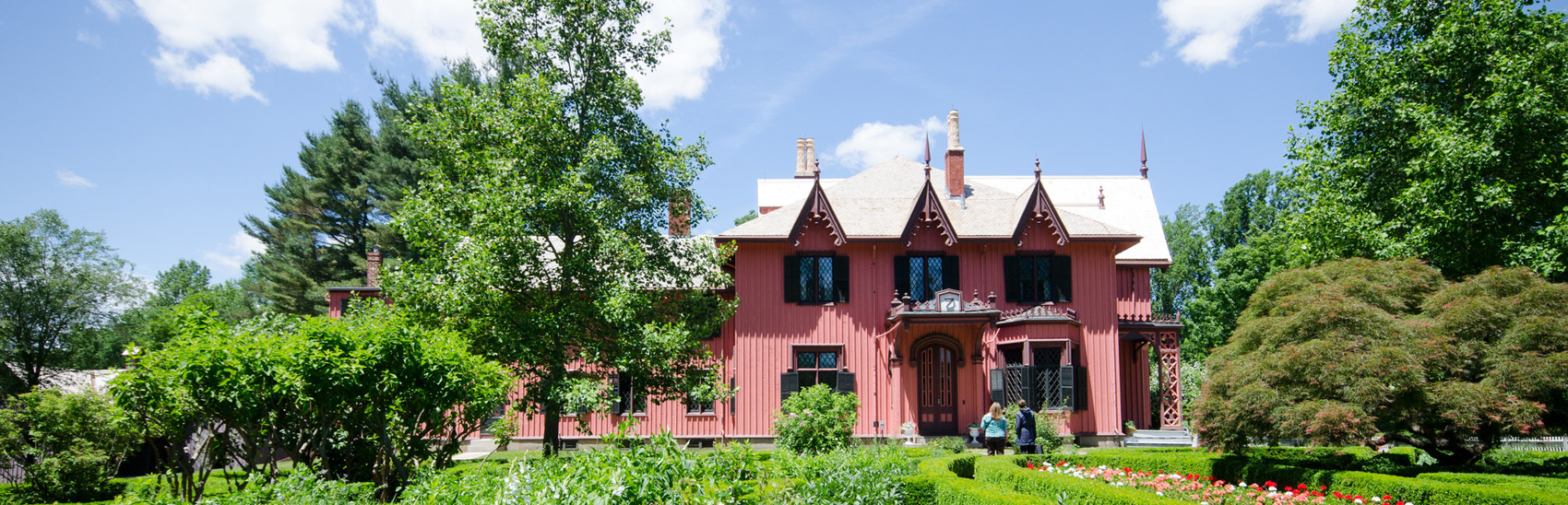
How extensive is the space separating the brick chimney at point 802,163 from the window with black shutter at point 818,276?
9.58 metres

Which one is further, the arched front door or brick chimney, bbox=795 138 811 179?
brick chimney, bbox=795 138 811 179

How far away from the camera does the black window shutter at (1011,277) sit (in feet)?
77.5

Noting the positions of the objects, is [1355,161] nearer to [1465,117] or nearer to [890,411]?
[1465,117]

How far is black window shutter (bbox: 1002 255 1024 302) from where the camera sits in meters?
23.6

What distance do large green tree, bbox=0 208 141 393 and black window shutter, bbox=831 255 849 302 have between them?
32168 millimetres

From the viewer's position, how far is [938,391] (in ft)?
77.1

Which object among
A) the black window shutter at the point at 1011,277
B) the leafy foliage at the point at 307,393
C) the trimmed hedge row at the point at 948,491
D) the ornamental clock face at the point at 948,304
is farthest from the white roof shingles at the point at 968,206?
the leafy foliage at the point at 307,393

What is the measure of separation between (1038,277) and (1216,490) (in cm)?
1272

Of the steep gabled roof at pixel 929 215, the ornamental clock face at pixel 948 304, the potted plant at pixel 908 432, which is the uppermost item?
the steep gabled roof at pixel 929 215

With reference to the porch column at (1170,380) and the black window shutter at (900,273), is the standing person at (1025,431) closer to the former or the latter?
the black window shutter at (900,273)

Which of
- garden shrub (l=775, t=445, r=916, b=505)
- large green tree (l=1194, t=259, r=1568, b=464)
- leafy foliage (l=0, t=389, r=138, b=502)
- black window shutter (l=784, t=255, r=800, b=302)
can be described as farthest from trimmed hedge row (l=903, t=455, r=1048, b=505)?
leafy foliage (l=0, t=389, r=138, b=502)

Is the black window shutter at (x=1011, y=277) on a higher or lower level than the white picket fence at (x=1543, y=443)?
higher

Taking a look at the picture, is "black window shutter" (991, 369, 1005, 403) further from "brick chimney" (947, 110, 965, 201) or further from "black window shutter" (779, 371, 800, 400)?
"brick chimney" (947, 110, 965, 201)

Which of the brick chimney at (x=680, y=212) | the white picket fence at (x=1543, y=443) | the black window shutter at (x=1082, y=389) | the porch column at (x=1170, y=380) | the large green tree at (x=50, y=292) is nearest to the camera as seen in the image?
the brick chimney at (x=680, y=212)
